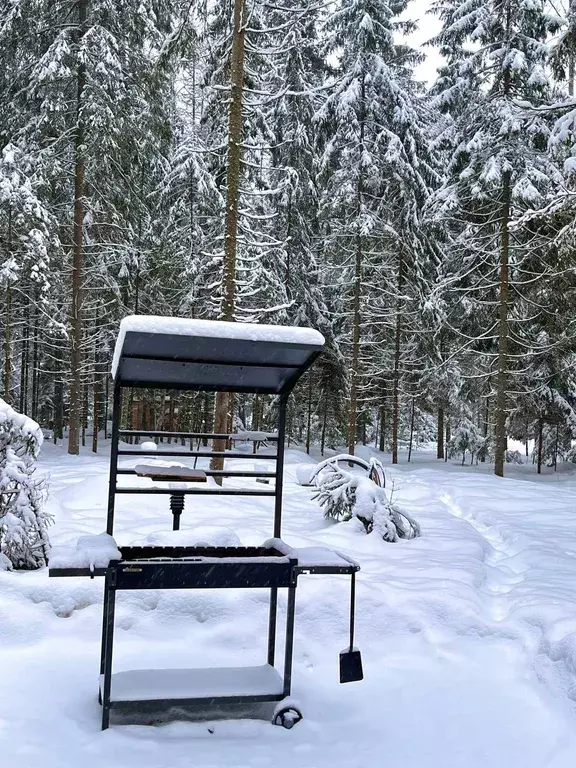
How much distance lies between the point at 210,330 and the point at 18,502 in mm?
2879

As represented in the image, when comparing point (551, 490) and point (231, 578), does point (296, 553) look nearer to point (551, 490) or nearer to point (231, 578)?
point (231, 578)

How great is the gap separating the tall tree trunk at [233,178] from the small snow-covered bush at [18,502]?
6.98m

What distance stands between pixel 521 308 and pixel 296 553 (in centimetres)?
1925

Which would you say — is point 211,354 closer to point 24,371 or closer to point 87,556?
point 87,556

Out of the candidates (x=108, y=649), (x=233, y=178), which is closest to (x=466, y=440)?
(x=233, y=178)

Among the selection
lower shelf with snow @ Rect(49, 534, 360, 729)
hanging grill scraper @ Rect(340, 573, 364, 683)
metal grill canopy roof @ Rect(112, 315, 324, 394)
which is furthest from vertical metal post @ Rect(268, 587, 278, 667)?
metal grill canopy roof @ Rect(112, 315, 324, 394)

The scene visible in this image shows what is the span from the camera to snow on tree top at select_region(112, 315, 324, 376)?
3.70 m

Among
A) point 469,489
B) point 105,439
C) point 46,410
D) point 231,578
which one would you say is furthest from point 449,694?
point 46,410

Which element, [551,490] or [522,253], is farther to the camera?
[522,253]

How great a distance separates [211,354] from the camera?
4.29 meters

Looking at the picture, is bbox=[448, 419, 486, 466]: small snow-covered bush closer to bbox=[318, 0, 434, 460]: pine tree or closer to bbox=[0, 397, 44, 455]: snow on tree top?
bbox=[318, 0, 434, 460]: pine tree

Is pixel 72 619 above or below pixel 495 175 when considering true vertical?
below

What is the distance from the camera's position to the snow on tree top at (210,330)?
3.70 metres

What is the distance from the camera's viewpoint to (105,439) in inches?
1240
